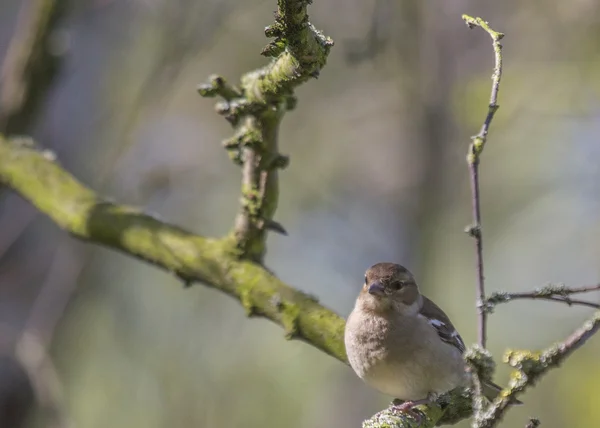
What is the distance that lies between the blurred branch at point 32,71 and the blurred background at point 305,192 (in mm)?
33

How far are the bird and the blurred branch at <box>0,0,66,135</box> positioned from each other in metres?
3.11

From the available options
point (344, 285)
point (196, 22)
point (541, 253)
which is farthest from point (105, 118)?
point (541, 253)

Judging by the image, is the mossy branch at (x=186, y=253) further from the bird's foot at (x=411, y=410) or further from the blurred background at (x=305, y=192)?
the blurred background at (x=305, y=192)

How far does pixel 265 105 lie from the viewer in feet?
9.83

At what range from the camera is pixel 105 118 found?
23.5ft

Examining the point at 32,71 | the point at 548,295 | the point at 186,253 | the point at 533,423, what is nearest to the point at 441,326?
the point at 186,253

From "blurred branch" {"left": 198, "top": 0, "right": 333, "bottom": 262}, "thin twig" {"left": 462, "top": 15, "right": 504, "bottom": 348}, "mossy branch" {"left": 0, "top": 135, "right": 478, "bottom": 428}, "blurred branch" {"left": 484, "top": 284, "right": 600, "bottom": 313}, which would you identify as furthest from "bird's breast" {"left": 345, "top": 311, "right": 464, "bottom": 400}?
"blurred branch" {"left": 484, "top": 284, "right": 600, "bottom": 313}

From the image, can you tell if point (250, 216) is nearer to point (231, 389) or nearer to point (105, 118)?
point (105, 118)

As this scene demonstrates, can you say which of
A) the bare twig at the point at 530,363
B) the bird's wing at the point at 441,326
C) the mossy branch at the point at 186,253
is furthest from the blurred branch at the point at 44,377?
the bare twig at the point at 530,363

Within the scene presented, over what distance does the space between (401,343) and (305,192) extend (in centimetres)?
555

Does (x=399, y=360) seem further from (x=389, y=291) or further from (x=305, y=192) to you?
(x=305, y=192)

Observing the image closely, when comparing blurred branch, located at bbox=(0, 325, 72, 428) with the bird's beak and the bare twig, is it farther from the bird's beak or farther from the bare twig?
the bare twig

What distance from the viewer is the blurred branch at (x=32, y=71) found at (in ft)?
16.9

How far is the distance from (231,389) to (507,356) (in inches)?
294
